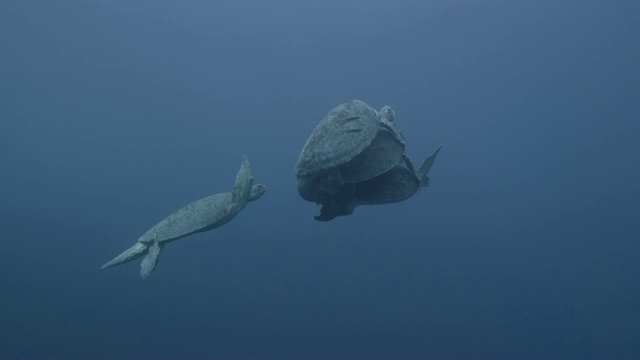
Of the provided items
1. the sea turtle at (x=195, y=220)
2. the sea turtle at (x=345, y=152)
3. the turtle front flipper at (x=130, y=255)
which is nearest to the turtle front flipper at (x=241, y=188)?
the sea turtle at (x=195, y=220)

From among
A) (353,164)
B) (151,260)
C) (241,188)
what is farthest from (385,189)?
(151,260)

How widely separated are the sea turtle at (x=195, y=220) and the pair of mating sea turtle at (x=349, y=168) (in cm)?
2

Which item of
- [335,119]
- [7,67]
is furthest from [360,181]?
[7,67]

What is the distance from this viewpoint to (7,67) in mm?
31406

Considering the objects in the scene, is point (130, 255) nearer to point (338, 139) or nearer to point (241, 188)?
point (241, 188)

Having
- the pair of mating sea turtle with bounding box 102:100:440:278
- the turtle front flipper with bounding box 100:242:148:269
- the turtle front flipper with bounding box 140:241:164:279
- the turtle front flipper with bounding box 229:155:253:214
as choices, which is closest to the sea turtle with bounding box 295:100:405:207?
the pair of mating sea turtle with bounding box 102:100:440:278

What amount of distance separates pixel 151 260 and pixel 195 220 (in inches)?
37.9

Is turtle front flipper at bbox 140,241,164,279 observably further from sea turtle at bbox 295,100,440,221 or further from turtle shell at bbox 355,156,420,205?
turtle shell at bbox 355,156,420,205

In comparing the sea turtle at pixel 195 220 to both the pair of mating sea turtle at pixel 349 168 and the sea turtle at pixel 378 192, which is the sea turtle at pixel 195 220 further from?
the sea turtle at pixel 378 192

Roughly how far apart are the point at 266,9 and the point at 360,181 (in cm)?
3085

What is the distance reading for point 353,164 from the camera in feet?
19.4

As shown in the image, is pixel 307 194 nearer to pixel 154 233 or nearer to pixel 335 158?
pixel 335 158

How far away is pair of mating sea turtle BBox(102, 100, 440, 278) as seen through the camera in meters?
5.64

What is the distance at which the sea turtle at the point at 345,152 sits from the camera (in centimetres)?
559
